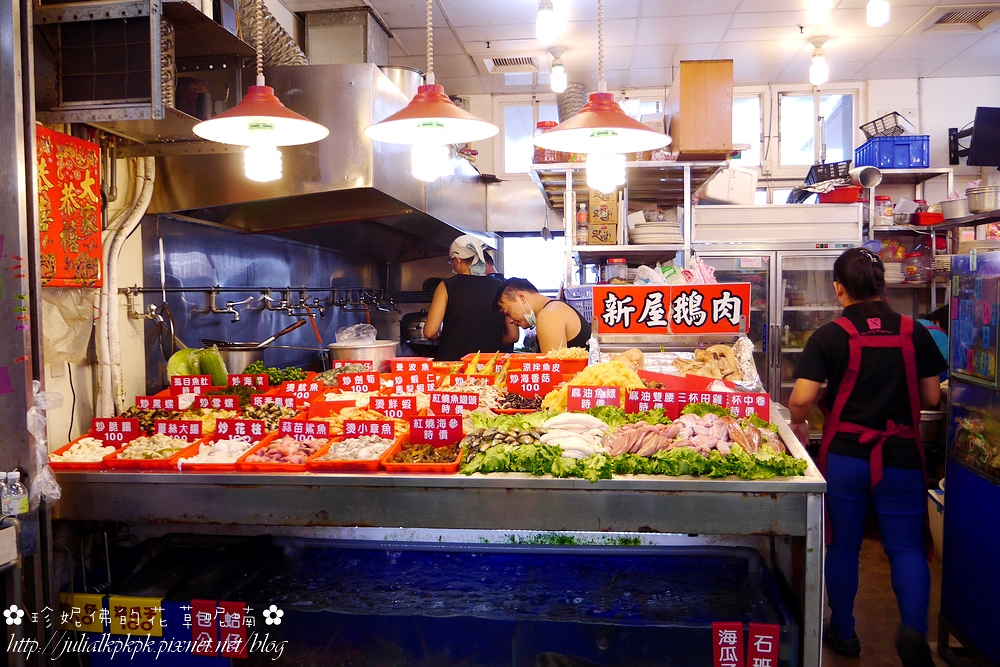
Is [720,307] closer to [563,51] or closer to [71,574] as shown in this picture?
[71,574]

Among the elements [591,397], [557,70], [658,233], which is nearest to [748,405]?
[591,397]

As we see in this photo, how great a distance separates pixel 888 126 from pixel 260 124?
260 inches

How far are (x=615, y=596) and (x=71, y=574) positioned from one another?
1.95 meters

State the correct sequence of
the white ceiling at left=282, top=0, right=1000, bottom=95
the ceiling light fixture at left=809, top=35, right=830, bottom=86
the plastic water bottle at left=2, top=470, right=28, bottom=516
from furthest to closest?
the ceiling light fixture at left=809, top=35, right=830, bottom=86 < the white ceiling at left=282, top=0, right=1000, bottom=95 < the plastic water bottle at left=2, top=470, right=28, bottom=516

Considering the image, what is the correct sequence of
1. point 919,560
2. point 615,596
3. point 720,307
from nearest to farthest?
point 615,596 < point 919,560 < point 720,307

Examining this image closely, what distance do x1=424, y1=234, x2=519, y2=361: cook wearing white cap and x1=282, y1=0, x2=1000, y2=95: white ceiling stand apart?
2137 millimetres

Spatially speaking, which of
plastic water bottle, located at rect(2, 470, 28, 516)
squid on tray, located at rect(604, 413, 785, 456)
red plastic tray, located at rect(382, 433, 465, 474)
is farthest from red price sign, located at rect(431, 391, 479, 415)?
plastic water bottle, located at rect(2, 470, 28, 516)

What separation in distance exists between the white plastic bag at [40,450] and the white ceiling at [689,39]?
385 centimetres

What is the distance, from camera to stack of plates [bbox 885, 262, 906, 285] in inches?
259

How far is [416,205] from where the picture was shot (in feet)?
16.4

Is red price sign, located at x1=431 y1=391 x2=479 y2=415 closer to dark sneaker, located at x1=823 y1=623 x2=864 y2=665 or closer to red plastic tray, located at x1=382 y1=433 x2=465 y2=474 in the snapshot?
red plastic tray, located at x1=382 y1=433 x2=465 y2=474

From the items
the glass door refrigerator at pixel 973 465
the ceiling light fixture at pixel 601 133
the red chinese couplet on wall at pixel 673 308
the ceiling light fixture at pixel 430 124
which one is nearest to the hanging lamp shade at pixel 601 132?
the ceiling light fixture at pixel 601 133

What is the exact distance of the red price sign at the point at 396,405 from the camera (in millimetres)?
2867

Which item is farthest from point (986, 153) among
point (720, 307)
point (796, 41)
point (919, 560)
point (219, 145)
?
point (219, 145)
